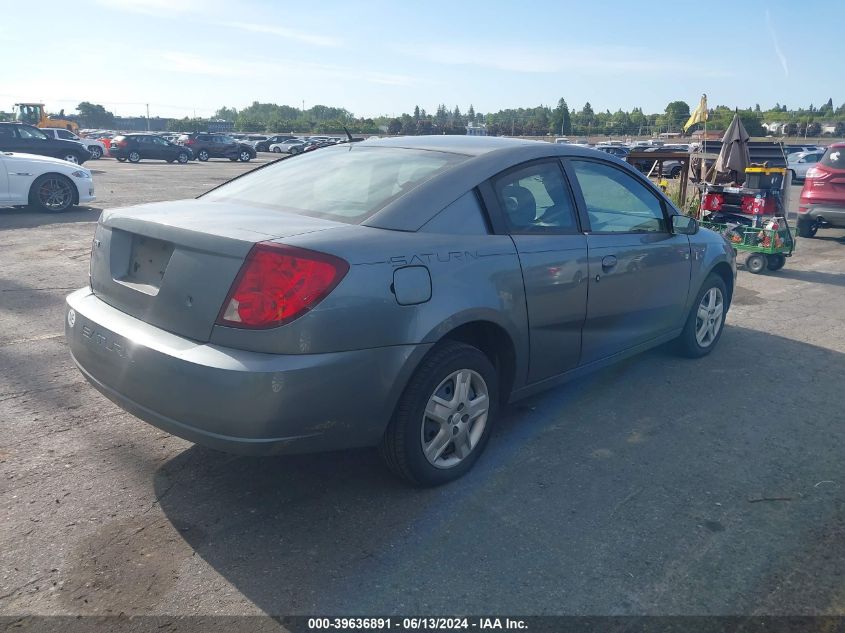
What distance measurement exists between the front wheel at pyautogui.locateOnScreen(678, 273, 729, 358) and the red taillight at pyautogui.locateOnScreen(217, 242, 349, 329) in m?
3.35

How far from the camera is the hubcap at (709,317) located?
17.7 ft

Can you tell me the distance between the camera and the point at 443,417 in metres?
3.33

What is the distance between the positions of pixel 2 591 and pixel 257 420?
1.07 metres

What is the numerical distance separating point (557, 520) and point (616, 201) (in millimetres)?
2167

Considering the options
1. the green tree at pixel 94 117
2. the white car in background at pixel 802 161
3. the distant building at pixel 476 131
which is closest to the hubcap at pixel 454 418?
the distant building at pixel 476 131

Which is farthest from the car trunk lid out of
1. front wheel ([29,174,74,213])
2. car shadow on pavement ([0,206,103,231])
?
front wheel ([29,174,74,213])

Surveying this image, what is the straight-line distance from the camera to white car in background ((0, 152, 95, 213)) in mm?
12117

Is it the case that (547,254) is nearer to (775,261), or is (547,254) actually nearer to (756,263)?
(756,263)

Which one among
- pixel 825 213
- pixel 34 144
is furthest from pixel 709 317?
pixel 34 144

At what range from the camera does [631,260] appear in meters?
4.37

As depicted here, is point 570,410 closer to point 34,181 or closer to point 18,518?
point 18,518

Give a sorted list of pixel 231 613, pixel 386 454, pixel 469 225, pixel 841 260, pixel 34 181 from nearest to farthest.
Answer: pixel 231 613
pixel 386 454
pixel 469 225
pixel 841 260
pixel 34 181

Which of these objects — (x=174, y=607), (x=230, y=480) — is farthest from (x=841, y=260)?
(x=174, y=607)

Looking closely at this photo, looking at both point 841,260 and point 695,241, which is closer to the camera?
point 695,241
